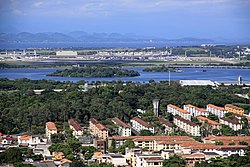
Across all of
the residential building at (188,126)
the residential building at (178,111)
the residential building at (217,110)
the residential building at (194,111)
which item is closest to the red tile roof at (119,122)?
the residential building at (188,126)

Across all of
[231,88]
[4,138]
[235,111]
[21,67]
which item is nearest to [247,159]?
[4,138]

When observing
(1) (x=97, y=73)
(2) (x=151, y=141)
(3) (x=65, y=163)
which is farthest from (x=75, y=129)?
(1) (x=97, y=73)

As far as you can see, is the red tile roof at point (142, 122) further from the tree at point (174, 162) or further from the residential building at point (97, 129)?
the tree at point (174, 162)

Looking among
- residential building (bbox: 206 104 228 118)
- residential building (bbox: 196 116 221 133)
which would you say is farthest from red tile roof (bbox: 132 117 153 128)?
residential building (bbox: 206 104 228 118)

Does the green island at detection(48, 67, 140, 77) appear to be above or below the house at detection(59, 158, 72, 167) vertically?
below

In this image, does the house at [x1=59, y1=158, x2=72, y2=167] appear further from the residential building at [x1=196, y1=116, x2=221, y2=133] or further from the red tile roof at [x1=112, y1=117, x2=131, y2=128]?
the residential building at [x1=196, y1=116, x2=221, y2=133]

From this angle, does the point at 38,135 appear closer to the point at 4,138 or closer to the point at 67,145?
the point at 4,138
